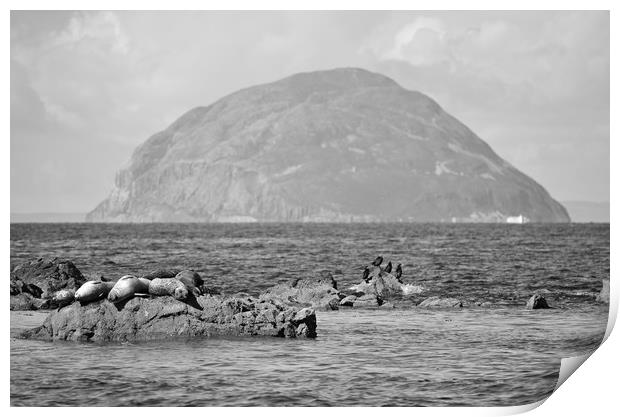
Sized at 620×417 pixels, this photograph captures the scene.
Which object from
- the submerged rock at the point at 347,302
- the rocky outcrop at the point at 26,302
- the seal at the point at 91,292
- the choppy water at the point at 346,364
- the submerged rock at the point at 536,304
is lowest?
the choppy water at the point at 346,364

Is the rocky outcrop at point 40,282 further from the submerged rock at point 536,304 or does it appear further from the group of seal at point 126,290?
the submerged rock at point 536,304

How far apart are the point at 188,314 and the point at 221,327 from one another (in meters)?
0.91

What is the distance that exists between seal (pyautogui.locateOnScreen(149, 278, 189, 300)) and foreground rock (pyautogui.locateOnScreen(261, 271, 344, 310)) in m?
7.26

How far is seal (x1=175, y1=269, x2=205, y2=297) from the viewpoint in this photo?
80.5ft

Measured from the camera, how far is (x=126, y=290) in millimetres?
23156

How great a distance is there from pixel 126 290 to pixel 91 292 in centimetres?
89

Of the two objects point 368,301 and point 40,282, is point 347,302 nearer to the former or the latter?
point 368,301

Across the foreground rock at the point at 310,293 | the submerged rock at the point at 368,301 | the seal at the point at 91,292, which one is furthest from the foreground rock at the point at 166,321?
the submerged rock at the point at 368,301

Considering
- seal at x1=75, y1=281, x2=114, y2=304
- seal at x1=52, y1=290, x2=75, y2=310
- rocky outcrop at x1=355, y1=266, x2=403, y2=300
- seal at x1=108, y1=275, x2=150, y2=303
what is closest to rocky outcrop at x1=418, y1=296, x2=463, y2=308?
rocky outcrop at x1=355, y1=266, x2=403, y2=300

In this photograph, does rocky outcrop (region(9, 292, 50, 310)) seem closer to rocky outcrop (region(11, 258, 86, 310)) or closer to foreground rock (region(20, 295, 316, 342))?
rocky outcrop (region(11, 258, 86, 310))

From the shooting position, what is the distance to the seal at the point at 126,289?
2305 centimetres

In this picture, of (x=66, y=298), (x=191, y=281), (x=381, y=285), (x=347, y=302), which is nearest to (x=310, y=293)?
(x=347, y=302)

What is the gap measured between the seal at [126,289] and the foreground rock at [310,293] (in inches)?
306

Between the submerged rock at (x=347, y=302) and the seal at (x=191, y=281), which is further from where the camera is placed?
the submerged rock at (x=347, y=302)
